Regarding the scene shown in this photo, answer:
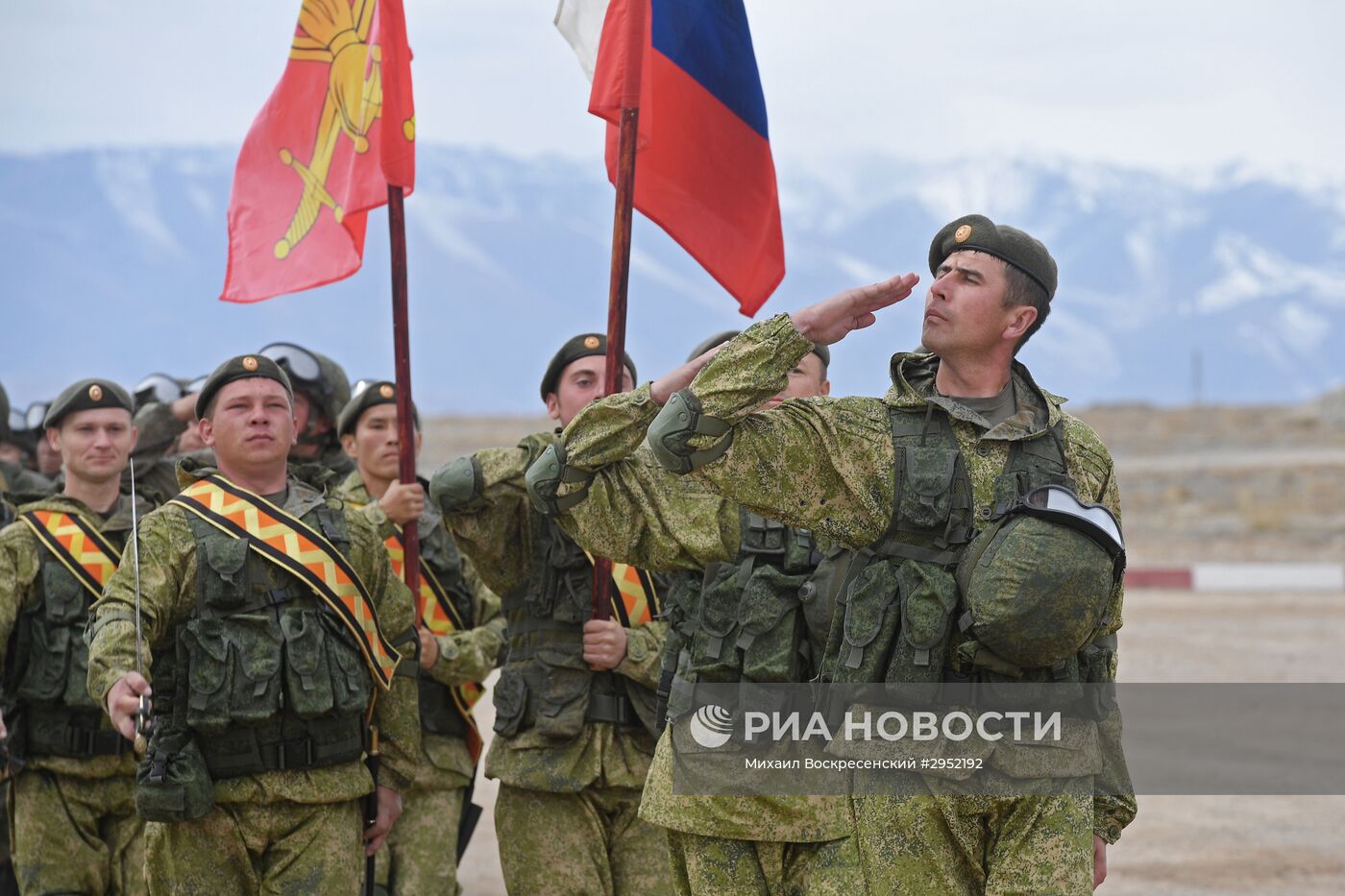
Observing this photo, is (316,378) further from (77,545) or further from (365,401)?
(77,545)

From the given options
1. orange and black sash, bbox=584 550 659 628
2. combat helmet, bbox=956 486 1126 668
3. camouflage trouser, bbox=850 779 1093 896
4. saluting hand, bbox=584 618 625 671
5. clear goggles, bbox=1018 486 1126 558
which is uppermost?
orange and black sash, bbox=584 550 659 628

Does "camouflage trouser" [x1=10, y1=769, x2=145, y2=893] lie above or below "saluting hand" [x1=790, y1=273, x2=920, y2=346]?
below

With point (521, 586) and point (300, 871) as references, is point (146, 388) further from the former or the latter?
point (300, 871)

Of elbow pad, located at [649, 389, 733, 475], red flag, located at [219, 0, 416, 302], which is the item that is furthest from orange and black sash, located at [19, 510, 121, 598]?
elbow pad, located at [649, 389, 733, 475]

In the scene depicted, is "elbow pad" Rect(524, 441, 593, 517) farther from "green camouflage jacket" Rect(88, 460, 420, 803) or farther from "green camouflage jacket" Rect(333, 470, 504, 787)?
"green camouflage jacket" Rect(333, 470, 504, 787)

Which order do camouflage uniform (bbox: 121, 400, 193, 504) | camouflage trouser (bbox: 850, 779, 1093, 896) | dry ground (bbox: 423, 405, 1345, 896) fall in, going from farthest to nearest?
dry ground (bbox: 423, 405, 1345, 896) → camouflage uniform (bbox: 121, 400, 193, 504) → camouflage trouser (bbox: 850, 779, 1093, 896)

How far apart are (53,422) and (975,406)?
14.3 ft

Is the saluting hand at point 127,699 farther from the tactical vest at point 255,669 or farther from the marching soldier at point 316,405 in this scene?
the marching soldier at point 316,405

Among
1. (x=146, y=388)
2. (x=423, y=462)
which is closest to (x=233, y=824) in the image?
(x=146, y=388)

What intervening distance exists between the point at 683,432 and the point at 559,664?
235 cm

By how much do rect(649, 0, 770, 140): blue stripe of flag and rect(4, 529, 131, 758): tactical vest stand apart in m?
3.12

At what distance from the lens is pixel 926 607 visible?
14.9 feet

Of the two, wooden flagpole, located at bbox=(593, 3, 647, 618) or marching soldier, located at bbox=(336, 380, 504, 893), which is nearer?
wooden flagpole, located at bbox=(593, 3, 647, 618)

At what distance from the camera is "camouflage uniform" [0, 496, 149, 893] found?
23.4ft
